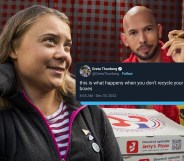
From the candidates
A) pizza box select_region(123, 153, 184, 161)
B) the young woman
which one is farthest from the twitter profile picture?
pizza box select_region(123, 153, 184, 161)

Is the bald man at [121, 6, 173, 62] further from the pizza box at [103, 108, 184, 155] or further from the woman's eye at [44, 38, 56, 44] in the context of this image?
the woman's eye at [44, 38, 56, 44]

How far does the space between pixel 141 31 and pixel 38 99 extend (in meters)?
0.53

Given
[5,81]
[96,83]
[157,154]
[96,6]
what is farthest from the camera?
[96,6]

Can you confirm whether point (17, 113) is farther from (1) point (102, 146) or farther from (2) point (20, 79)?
(1) point (102, 146)

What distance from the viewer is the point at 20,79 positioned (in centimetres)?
70

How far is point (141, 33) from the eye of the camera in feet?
3.63

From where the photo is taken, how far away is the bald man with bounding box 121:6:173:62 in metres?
1.10

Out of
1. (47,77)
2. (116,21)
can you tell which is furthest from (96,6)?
(47,77)

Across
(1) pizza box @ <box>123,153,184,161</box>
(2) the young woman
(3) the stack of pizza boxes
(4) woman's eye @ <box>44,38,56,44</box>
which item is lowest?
(1) pizza box @ <box>123,153,184,161</box>

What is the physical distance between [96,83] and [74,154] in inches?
7.6

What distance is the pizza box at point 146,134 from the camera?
883 mm

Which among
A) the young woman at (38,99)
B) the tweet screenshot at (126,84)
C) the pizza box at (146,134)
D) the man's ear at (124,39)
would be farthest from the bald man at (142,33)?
the young woman at (38,99)

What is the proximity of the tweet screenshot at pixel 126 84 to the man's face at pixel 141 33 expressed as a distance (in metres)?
0.25

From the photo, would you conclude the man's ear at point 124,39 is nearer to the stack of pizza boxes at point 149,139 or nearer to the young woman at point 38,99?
the stack of pizza boxes at point 149,139
